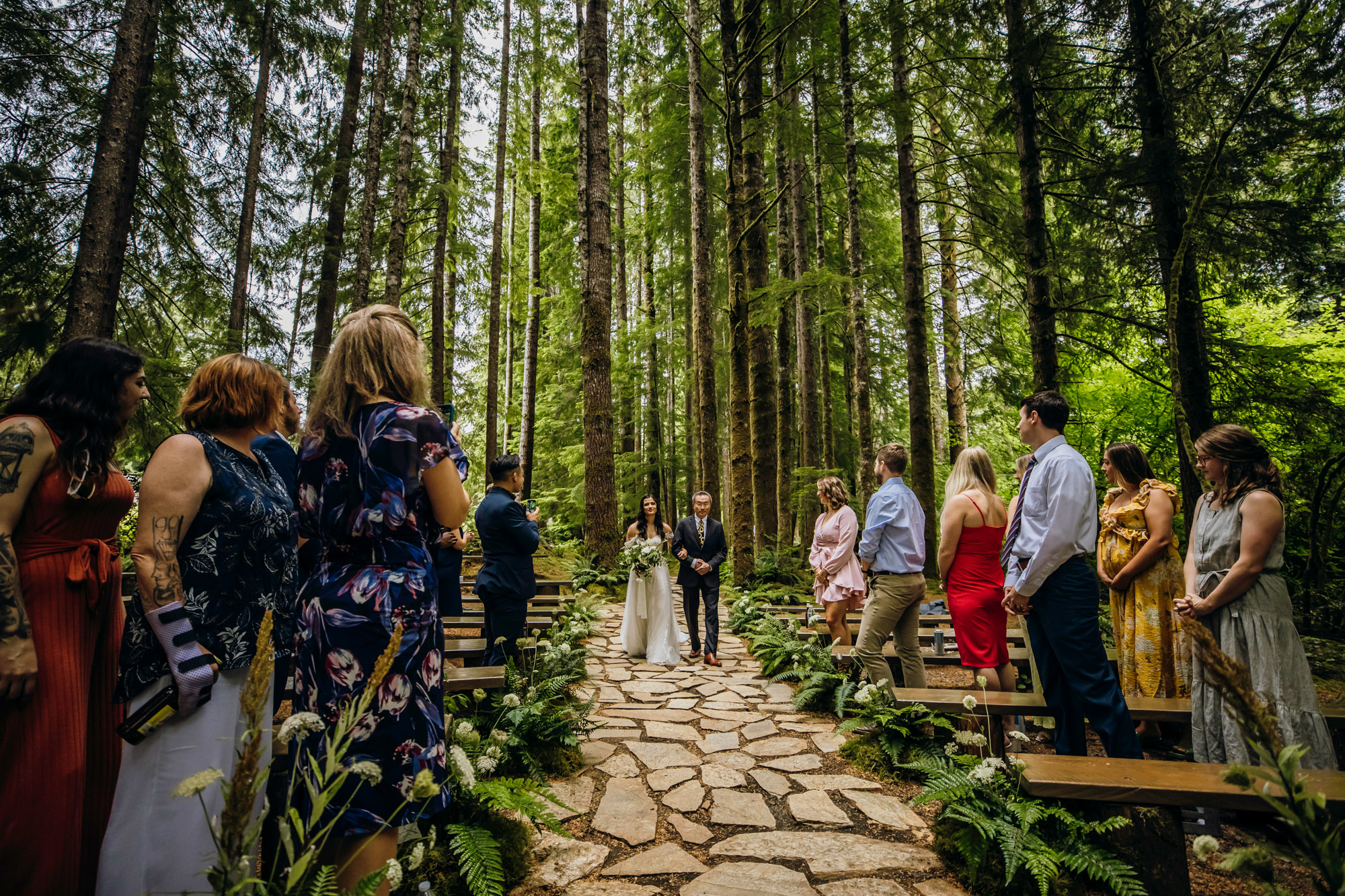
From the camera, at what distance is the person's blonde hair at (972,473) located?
15.4 feet

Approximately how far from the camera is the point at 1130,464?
4586 millimetres

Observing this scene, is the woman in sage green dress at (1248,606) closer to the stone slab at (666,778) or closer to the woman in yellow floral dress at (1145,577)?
the woman in yellow floral dress at (1145,577)

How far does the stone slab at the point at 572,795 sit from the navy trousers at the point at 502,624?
4.44ft

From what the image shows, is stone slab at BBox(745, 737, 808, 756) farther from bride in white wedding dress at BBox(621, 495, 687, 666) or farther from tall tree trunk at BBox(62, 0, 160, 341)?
tall tree trunk at BBox(62, 0, 160, 341)

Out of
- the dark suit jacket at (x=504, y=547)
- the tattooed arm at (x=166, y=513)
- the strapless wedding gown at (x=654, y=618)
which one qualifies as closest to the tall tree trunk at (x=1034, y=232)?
the strapless wedding gown at (x=654, y=618)

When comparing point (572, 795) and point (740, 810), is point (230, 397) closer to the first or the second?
point (572, 795)

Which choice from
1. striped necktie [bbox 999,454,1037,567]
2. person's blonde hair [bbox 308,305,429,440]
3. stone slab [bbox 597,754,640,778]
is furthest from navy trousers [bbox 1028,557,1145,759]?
person's blonde hair [bbox 308,305,429,440]

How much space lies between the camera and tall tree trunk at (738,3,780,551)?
10.1 m

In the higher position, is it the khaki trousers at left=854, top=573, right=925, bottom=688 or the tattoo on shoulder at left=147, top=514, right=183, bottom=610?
the tattoo on shoulder at left=147, top=514, right=183, bottom=610

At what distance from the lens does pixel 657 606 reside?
7.30 m

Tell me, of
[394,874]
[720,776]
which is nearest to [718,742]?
[720,776]

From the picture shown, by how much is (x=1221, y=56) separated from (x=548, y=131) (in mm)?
16810

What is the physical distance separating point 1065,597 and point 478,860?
3.52m

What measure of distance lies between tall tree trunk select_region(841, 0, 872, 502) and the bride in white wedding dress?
5.59 meters
